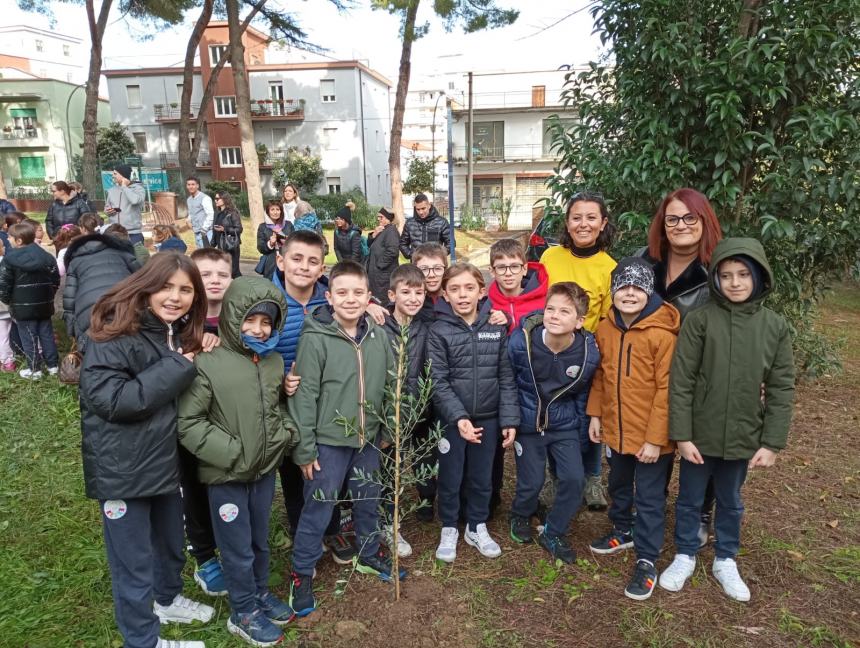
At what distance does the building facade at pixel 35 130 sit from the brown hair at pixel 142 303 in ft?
122

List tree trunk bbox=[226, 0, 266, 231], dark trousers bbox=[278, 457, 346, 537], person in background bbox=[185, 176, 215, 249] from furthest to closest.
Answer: tree trunk bbox=[226, 0, 266, 231], person in background bbox=[185, 176, 215, 249], dark trousers bbox=[278, 457, 346, 537]

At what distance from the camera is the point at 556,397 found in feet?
10.4

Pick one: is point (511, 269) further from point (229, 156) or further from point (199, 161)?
point (199, 161)

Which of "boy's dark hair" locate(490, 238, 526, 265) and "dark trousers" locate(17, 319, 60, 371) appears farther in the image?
"dark trousers" locate(17, 319, 60, 371)

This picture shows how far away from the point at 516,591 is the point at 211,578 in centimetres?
155

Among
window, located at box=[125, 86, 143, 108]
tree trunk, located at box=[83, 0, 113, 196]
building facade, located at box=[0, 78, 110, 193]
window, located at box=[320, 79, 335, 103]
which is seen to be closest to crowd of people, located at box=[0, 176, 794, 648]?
tree trunk, located at box=[83, 0, 113, 196]

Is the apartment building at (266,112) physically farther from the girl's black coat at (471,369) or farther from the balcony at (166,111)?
the girl's black coat at (471,369)

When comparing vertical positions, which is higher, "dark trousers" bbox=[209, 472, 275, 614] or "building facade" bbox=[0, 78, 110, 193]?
"building facade" bbox=[0, 78, 110, 193]

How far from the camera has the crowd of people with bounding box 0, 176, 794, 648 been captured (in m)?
2.38

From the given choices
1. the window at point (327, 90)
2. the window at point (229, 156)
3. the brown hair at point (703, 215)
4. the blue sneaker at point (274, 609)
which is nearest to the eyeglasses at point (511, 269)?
the brown hair at point (703, 215)

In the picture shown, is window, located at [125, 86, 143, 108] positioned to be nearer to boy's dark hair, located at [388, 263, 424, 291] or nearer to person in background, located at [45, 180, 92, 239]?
person in background, located at [45, 180, 92, 239]

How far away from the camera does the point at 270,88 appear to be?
34.2 metres

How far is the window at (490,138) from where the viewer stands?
33.0 metres

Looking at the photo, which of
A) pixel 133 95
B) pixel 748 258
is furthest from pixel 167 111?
pixel 748 258
